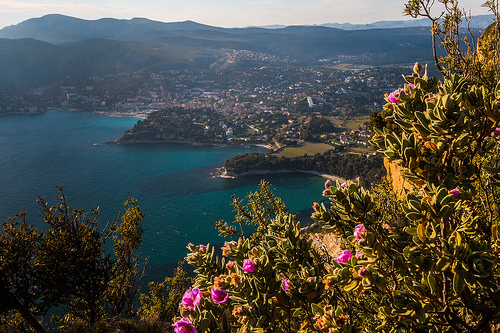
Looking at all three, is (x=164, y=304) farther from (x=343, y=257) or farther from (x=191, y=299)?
(x=343, y=257)

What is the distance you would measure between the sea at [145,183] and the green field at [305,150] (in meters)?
6.21

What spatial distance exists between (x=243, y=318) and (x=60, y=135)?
236ft

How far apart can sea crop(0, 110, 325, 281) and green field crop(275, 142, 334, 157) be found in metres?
6.21

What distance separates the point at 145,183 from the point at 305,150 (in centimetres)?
2510

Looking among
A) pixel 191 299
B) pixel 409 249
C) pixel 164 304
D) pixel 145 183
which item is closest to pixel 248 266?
pixel 191 299

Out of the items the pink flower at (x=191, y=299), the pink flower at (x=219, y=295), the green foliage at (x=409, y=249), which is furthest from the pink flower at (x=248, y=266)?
the pink flower at (x=191, y=299)

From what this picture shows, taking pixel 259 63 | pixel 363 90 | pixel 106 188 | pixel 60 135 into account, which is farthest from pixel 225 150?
pixel 259 63

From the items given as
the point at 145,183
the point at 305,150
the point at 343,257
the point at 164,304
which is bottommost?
the point at 145,183

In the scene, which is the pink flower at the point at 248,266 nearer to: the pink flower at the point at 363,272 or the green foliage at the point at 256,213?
the pink flower at the point at 363,272

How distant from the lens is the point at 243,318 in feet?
5.45

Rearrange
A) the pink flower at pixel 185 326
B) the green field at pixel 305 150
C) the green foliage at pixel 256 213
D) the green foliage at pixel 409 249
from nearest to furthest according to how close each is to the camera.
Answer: the green foliage at pixel 409 249 → the pink flower at pixel 185 326 → the green foliage at pixel 256 213 → the green field at pixel 305 150

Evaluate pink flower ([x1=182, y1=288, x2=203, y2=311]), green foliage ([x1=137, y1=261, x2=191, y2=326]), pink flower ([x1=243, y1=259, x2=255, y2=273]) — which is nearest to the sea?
green foliage ([x1=137, y1=261, x2=191, y2=326])

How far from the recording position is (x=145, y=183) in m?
41.8

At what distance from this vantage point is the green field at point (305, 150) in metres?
50.4
